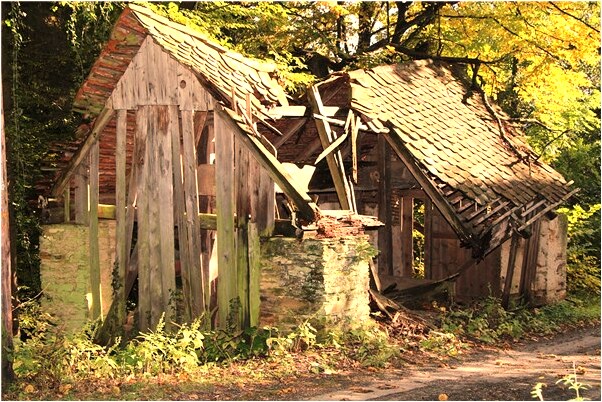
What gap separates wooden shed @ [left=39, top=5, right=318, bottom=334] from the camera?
10.5 meters

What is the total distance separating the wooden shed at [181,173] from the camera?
10.5 m

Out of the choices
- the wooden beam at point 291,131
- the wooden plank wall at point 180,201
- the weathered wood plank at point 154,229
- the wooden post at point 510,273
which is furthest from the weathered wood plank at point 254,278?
the wooden post at point 510,273

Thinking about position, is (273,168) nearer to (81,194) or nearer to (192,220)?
(192,220)

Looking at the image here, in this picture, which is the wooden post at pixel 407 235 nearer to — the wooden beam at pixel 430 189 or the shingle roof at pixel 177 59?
the wooden beam at pixel 430 189

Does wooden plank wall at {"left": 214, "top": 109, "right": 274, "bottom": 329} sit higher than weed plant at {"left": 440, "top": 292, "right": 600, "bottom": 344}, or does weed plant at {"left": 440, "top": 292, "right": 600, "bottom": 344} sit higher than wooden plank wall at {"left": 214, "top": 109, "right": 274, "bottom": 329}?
wooden plank wall at {"left": 214, "top": 109, "right": 274, "bottom": 329}

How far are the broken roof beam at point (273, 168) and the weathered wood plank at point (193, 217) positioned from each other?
2.23 ft

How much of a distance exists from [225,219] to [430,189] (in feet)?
13.7

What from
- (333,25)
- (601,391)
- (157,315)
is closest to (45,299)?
(157,315)

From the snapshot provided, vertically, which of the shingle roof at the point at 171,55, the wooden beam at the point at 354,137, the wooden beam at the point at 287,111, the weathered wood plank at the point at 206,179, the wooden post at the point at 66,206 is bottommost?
the wooden post at the point at 66,206

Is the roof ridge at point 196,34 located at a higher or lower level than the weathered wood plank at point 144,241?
higher

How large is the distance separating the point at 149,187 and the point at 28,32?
5.85 m

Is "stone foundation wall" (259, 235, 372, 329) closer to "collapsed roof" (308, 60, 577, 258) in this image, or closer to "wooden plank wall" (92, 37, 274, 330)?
"wooden plank wall" (92, 37, 274, 330)

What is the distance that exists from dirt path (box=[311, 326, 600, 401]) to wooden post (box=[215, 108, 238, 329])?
97.2 inches

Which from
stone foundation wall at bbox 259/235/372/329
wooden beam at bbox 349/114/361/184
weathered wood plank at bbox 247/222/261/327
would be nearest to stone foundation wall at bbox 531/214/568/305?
wooden beam at bbox 349/114/361/184
